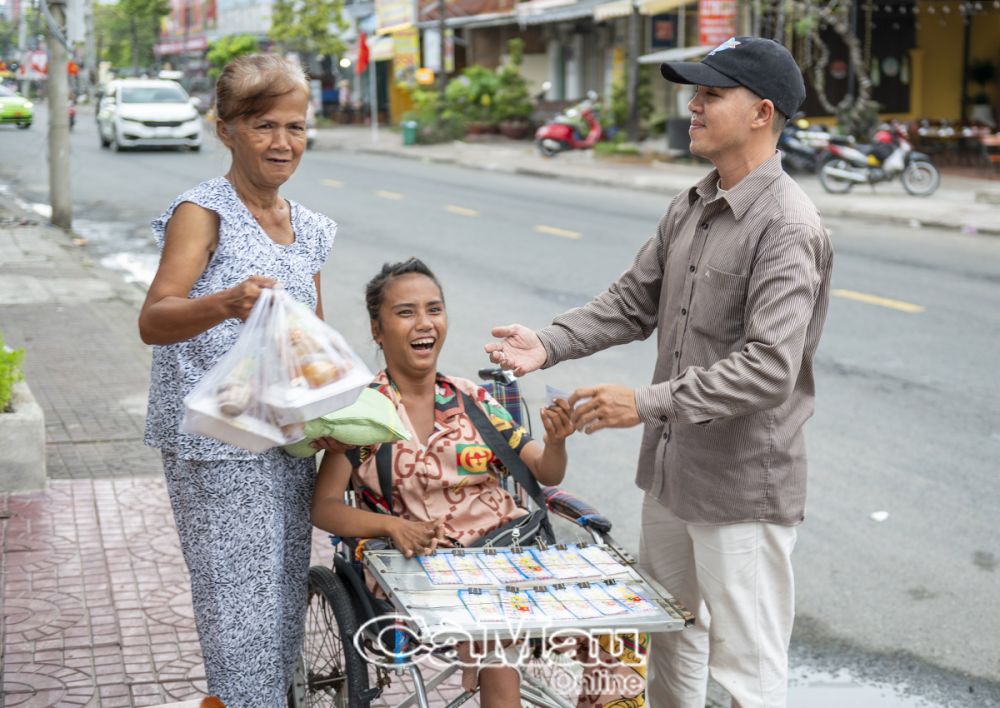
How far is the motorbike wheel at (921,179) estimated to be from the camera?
1875cm

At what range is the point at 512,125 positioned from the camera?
33.2 metres

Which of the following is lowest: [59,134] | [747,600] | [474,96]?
[747,600]

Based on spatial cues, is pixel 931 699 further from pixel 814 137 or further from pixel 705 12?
pixel 705 12

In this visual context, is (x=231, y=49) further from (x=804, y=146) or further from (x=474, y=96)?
(x=804, y=146)

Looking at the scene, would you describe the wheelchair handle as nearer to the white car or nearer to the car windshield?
the white car

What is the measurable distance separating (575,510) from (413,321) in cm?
71

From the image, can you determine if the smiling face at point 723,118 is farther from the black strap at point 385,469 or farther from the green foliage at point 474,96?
the green foliage at point 474,96

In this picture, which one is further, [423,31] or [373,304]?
[423,31]

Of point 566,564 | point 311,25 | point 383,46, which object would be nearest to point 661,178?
point 566,564

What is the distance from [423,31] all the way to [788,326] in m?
40.6

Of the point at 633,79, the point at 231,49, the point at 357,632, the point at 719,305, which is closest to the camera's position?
the point at 719,305

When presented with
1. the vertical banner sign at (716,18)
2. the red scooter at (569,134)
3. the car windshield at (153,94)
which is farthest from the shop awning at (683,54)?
the car windshield at (153,94)

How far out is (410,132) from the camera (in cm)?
3241

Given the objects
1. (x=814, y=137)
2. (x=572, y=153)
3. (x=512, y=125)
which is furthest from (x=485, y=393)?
(x=512, y=125)
